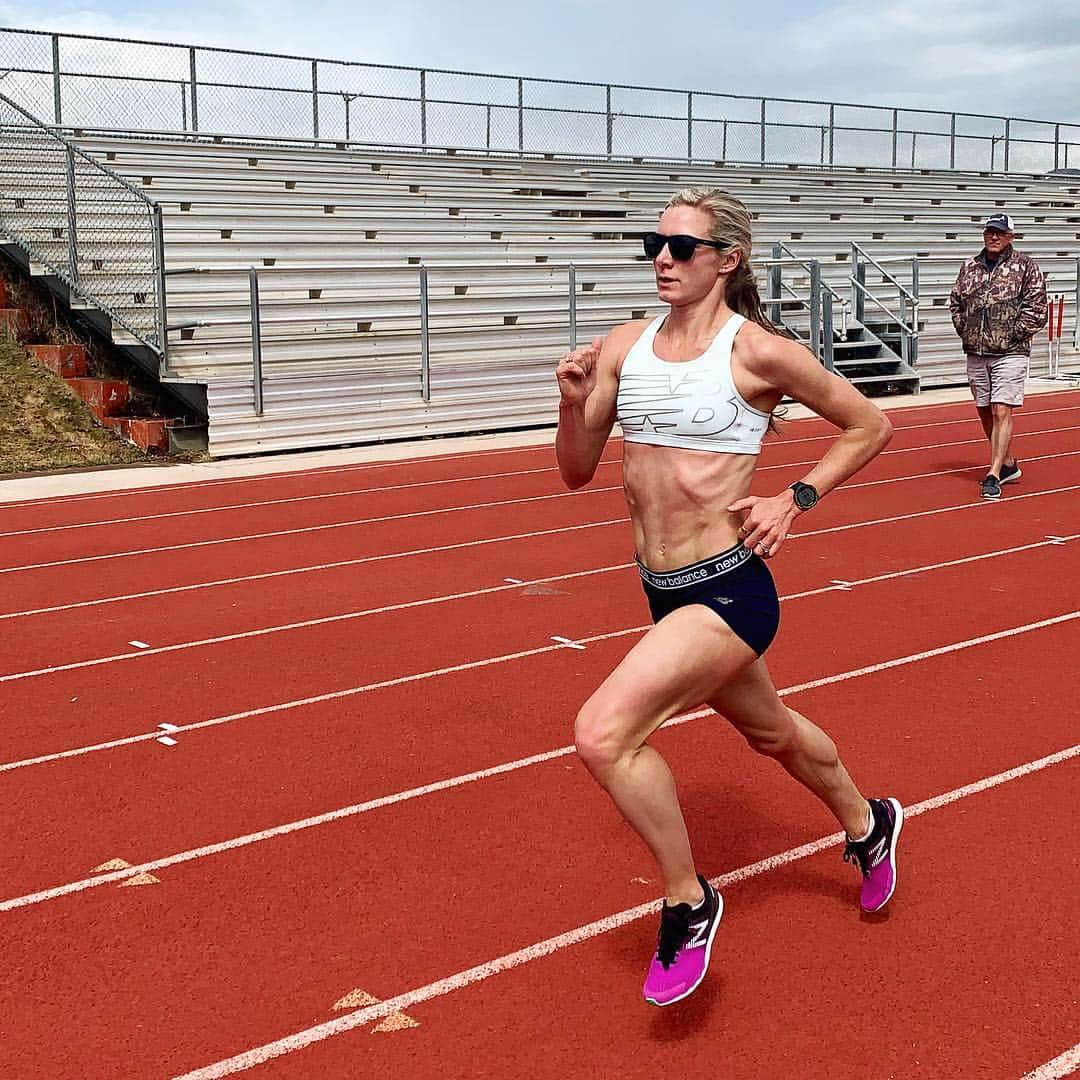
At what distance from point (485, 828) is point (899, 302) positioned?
2018cm

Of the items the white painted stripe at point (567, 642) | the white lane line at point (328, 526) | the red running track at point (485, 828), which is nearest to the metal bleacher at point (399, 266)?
the white lane line at point (328, 526)

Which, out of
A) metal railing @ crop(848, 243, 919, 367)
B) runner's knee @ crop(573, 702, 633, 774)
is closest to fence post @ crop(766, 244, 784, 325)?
metal railing @ crop(848, 243, 919, 367)

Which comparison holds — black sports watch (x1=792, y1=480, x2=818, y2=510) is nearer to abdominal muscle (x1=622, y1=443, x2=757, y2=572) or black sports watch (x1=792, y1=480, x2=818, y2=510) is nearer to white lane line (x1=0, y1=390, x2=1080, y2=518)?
abdominal muscle (x1=622, y1=443, x2=757, y2=572)

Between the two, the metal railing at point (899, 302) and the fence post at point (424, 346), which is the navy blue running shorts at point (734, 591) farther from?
the metal railing at point (899, 302)

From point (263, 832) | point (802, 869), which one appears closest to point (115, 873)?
point (263, 832)

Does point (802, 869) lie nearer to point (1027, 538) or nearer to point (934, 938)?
point (934, 938)

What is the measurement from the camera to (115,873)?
416 centimetres

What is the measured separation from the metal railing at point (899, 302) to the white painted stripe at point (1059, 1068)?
19019mm

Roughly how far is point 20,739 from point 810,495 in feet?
11.5

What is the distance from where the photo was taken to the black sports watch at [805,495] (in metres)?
3.30

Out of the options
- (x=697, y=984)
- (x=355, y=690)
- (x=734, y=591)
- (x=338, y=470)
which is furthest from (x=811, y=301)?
(x=697, y=984)

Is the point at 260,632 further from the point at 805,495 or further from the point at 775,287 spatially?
the point at 775,287

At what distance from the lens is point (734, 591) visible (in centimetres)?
331

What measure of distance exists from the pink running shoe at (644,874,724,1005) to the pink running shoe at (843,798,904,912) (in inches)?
28.3
